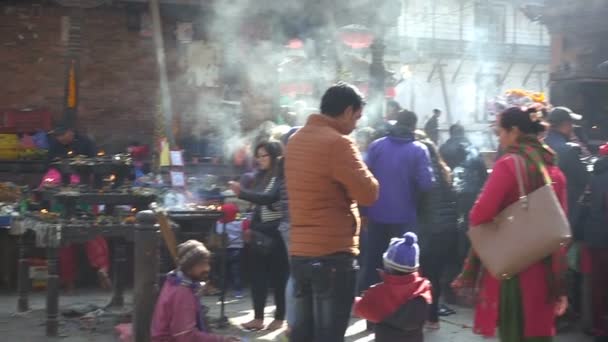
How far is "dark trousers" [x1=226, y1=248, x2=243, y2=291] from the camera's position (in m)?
9.29

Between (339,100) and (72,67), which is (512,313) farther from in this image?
(72,67)

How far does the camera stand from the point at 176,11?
12641mm

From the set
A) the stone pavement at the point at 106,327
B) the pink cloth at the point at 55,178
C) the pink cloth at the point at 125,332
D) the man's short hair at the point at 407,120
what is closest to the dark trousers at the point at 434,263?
the stone pavement at the point at 106,327

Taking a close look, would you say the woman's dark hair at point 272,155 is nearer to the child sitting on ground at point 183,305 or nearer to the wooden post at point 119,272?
the child sitting on ground at point 183,305

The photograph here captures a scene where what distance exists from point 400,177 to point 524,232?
8.51ft

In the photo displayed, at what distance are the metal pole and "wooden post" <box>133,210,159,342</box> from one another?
249 inches

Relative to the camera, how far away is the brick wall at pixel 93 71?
12031 millimetres

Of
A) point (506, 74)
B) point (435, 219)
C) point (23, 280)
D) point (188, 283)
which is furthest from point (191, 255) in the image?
point (506, 74)

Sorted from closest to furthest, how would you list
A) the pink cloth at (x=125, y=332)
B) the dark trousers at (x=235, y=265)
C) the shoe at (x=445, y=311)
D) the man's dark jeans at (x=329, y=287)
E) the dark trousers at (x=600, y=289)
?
the man's dark jeans at (x=329, y=287) < the pink cloth at (x=125, y=332) < the dark trousers at (x=600, y=289) < the shoe at (x=445, y=311) < the dark trousers at (x=235, y=265)

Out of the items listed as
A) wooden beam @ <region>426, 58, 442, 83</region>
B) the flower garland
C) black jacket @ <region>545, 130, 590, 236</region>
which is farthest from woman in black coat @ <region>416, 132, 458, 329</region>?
wooden beam @ <region>426, 58, 442, 83</region>

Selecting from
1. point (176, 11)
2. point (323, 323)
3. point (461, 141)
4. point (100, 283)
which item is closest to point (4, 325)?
point (100, 283)

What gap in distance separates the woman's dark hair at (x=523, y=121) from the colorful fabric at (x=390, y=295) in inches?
43.8

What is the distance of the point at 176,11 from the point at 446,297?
20.6 feet

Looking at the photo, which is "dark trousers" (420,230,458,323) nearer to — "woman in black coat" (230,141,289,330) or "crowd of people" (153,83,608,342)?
"woman in black coat" (230,141,289,330)
